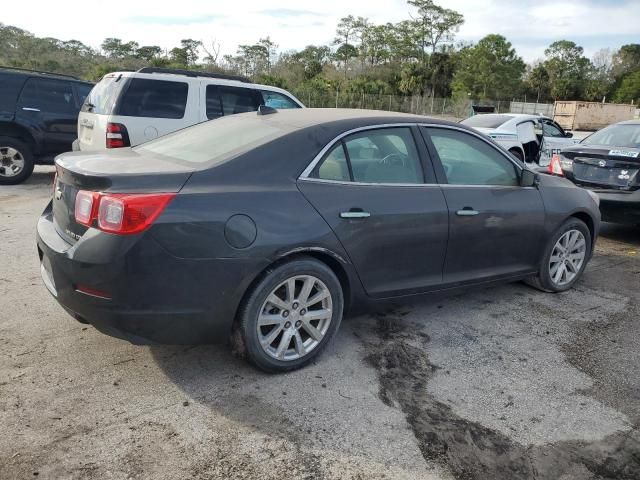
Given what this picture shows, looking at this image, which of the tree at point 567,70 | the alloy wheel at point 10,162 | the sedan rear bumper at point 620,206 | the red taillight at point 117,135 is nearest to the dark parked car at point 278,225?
the sedan rear bumper at point 620,206

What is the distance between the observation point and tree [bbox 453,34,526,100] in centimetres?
6166

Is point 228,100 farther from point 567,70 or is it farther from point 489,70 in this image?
point 567,70

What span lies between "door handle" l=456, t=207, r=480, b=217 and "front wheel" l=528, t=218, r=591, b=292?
112 cm

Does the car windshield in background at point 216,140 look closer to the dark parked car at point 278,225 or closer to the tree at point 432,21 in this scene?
the dark parked car at point 278,225

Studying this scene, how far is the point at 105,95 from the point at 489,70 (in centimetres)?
6104

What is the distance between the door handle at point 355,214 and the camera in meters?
3.38

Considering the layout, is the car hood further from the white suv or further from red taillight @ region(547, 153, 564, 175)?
the white suv

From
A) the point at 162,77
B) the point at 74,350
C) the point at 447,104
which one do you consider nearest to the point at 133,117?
the point at 162,77

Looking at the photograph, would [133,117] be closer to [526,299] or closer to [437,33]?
[526,299]

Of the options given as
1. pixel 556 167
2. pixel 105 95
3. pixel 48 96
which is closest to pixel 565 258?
pixel 556 167

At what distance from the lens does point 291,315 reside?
3.30m

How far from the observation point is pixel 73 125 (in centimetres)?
939

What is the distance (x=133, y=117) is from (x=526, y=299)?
5419 mm

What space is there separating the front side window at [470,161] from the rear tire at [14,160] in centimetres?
759
